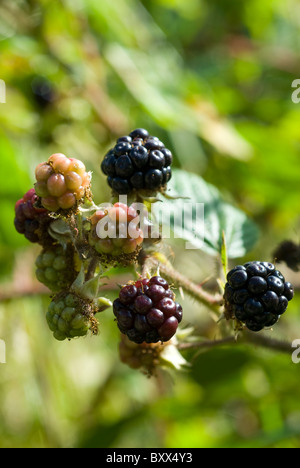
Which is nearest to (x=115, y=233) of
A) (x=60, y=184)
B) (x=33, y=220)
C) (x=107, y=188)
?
(x=60, y=184)

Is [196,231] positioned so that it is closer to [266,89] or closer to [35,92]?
[35,92]

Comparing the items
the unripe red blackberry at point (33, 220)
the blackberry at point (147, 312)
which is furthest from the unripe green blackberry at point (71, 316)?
the unripe red blackberry at point (33, 220)

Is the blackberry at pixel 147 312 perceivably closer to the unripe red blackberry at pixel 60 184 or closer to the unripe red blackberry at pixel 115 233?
the unripe red blackberry at pixel 115 233

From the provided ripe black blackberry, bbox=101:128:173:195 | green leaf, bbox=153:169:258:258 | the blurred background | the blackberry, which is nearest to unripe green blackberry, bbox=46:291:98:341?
the blackberry

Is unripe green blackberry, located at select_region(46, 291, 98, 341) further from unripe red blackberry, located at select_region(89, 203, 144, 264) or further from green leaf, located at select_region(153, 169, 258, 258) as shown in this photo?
green leaf, located at select_region(153, 169, 258, 258)

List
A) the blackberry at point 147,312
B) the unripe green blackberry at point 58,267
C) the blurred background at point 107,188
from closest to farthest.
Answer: the blackberry at point 147,312, the unripe green blackberry at point 58,267, the blurred background at point 107,188
